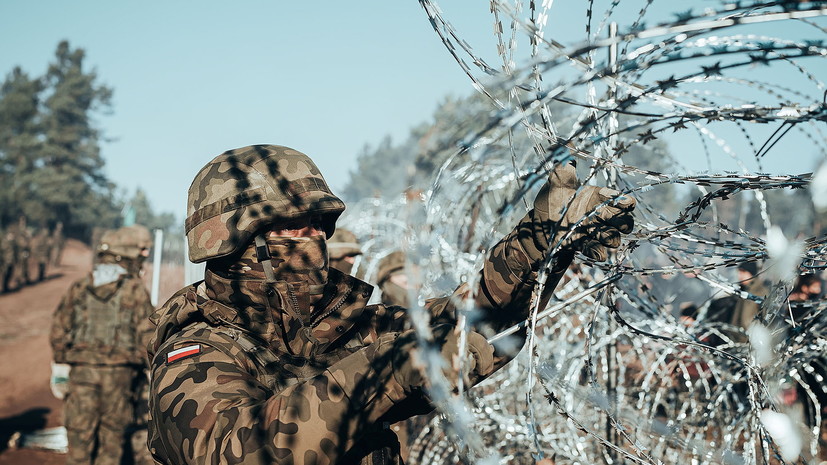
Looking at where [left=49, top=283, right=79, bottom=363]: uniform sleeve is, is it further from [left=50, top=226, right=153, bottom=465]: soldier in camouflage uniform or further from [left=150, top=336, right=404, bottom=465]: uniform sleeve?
[left=150, top=336, right=404, bottom=465]: uniform sleeve

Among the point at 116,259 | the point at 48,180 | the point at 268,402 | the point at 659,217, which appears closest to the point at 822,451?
the point at 659,217

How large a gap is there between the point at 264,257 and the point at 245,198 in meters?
0.22

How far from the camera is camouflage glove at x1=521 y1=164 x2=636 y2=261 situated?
2.01 meters

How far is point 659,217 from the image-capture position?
2.64 metres

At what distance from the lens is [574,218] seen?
2010mm

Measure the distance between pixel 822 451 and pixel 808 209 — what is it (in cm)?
546

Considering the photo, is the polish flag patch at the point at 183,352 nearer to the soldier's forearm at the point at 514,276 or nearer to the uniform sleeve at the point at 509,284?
the uniform sleeve at the point at 509,284

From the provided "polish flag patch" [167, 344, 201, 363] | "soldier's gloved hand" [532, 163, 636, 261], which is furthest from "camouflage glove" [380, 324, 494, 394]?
"polish flag patch" [167, 344, 201, 363]

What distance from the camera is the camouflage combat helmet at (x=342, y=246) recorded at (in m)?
6.12

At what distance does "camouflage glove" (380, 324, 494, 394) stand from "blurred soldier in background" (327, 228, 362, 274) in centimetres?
440

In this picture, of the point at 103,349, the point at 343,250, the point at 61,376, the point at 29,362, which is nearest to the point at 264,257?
the point at 343,250

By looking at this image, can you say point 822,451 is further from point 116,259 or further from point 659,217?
point 116,259

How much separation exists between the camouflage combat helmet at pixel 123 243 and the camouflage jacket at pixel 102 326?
316 millimetres

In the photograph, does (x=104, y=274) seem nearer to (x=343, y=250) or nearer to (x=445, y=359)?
(x=343, y=250)
